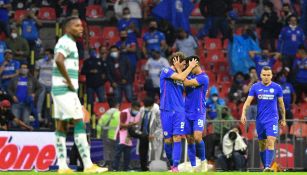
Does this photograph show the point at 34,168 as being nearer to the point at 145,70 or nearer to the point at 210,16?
the point at 145,70

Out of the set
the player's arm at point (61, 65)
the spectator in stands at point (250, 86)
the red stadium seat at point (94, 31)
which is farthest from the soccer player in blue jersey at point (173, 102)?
the red stadium seat at point (94, 31)

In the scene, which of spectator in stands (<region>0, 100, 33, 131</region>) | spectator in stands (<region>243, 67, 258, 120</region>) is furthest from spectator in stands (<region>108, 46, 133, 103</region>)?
spectator in stands (<region>0, 100, 33, 131</region>)

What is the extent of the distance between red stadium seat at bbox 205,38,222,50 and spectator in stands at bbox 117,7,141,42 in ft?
7.96

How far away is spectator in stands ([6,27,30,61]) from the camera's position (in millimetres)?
28938

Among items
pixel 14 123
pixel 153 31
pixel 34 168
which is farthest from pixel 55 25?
pixel 34 168

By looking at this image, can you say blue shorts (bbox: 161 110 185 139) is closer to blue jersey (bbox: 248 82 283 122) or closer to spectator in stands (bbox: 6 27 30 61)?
blue jersey (bbox: 248 82 283 122)

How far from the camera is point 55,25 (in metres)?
32.0

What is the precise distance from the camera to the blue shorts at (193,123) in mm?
19250

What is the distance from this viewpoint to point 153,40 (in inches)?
1193

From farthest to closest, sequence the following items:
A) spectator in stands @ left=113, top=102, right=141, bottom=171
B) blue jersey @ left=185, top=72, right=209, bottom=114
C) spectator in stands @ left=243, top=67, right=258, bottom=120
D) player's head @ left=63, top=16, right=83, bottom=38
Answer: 1. spectator in stands @ left=243, top=67, right=258, bottom=120
2. spectator in stands @ left=113, top=102, right=141, bottom=171
3. blue jersey @ left=185, top=72, right=209, bottom=114
4. player's head @ left=63, top=16, right=83, bottom=38

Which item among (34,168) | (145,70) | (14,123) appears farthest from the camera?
(145,70)

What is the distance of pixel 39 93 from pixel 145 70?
363 cm

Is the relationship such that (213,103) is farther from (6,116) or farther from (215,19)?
(6,116)

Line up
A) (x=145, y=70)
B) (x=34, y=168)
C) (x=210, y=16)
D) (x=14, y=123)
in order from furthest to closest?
(x=210, y=16), (x=145, y=70), (x=14, y=123), (x=34, y=168)
